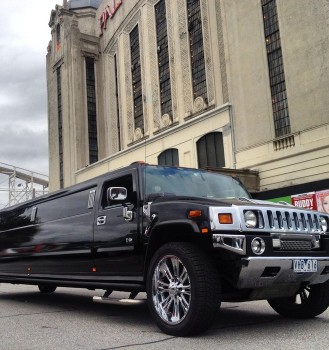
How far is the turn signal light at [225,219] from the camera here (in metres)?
4.59

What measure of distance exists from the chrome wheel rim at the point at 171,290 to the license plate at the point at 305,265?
1.14m

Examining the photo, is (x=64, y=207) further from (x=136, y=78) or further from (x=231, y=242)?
(x=136, y=78)

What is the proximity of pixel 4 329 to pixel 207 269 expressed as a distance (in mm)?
2838

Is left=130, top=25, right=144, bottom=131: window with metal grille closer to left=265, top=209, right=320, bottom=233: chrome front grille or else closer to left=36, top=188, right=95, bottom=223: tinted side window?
left=36, top=188, right=95, bottom=223: tinted side window

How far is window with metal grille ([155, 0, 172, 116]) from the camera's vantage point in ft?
111

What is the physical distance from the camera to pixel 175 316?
4.88m

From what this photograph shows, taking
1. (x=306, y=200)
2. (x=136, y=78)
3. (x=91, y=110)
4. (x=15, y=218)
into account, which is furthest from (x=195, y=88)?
(x=15, y=218)

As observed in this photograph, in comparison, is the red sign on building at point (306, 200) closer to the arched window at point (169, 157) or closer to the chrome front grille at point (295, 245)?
the arched window at point (169, 157)

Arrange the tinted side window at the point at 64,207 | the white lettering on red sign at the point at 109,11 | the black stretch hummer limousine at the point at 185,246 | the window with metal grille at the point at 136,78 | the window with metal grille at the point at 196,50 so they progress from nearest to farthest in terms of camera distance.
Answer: the black stretch hummer limousine at the point at 185,246
the tinted side window at the point at 64,207
the window with metal grille at the point at 196,50
the window with metal grille at the point at 136,78
the white lettering on red sign at the point at 109,11

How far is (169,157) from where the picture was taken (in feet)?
102

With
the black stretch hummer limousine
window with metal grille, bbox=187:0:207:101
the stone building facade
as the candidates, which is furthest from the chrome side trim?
window with metal grille, bbox=187:0:207:101

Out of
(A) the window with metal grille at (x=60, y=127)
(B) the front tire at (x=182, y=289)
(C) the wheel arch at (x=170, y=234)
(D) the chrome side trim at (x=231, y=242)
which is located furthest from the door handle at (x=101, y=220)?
(A) the window with metal grille at (x=60, y=127)

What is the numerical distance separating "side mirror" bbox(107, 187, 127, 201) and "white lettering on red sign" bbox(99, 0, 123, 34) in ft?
128

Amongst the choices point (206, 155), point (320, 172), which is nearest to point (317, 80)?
point (320, 172)
